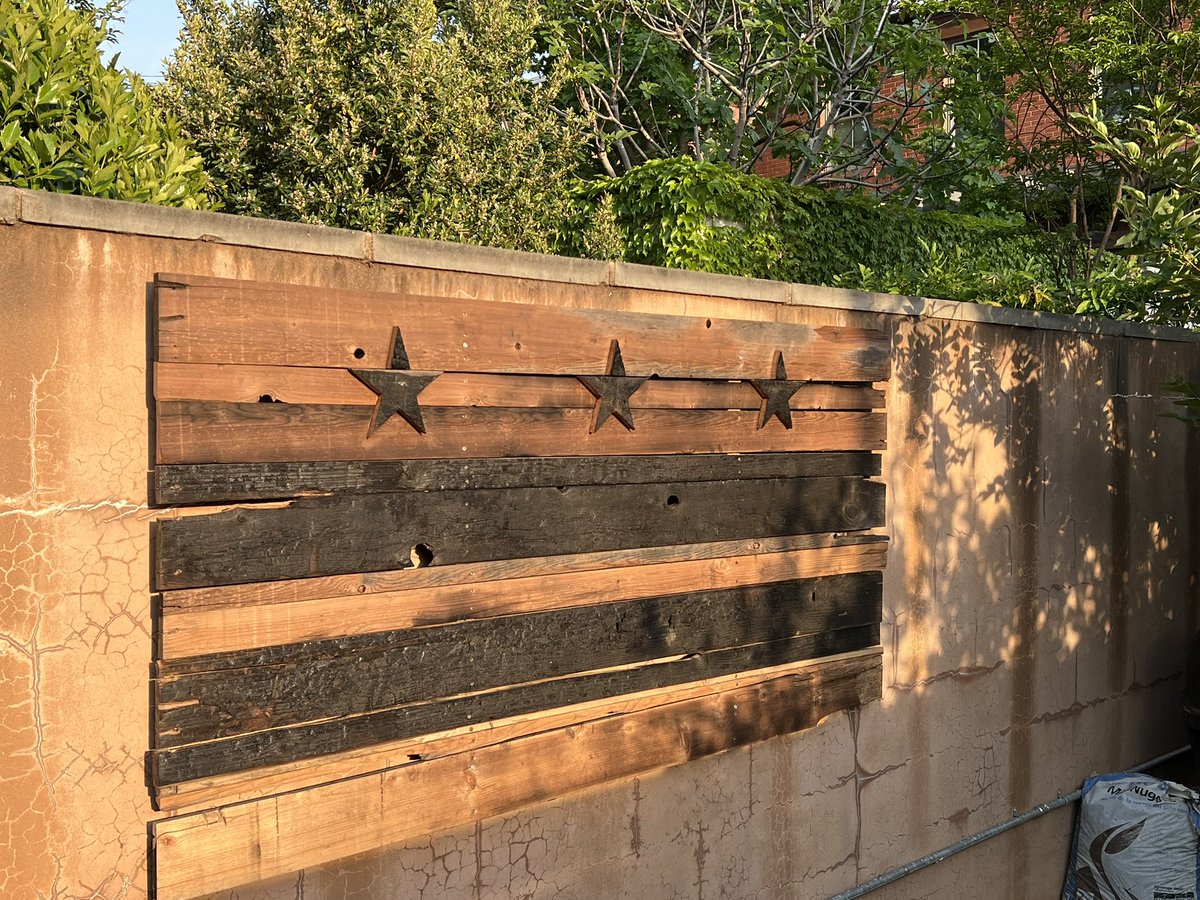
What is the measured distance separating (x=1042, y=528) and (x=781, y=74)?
824 cm

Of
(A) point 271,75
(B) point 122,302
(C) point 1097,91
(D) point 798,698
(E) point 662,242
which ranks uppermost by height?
(C) point 1097,91

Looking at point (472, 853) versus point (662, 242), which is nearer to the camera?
point (472, 853)

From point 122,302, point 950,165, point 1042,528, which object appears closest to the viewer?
point 122,302

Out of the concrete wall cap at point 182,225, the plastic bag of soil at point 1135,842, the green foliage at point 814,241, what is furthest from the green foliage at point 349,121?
the plastic bag of soil at point 1135,842

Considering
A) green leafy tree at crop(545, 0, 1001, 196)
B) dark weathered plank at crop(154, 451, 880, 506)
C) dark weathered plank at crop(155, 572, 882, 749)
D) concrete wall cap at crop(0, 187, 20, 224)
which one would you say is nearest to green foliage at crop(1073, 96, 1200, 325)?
dark weathered plank at crop(154, 451, 880, 506)

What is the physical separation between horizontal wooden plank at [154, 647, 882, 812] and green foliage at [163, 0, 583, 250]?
4.31 meters

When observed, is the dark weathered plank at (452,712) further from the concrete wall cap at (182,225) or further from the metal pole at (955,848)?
the concrete wall cap at (182,225)

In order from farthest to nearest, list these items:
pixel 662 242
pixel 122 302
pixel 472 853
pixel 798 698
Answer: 1. pixel 662 242
2. pixel 798 698
3. pixel 472 853
4. pixel 122 302

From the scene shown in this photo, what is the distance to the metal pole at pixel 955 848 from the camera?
14.8 ft

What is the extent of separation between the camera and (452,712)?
3.16 metres

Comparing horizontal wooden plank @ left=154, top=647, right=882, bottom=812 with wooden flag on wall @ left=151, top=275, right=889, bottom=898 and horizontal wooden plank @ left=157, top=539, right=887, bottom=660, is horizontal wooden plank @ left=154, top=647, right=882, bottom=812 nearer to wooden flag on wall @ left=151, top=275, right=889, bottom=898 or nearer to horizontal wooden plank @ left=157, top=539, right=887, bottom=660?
wooden flag on wall @ left=151, top=275, right=889, bottom=898

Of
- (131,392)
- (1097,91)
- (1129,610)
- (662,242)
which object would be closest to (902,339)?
(1129,610)

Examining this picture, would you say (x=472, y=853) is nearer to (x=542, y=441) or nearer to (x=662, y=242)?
(x=542, y=441)

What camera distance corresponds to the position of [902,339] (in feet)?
15.3
